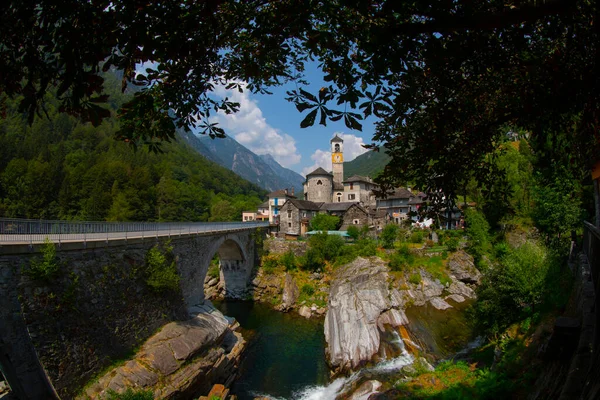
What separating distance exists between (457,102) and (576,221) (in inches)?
1002

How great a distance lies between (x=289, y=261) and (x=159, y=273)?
65.3 ft

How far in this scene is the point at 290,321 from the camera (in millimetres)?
27250

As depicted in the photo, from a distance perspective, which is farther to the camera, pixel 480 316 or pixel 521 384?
pixel 480 316

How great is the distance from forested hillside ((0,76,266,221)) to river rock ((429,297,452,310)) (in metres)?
32.5

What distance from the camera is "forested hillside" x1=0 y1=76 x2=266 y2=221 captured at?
158 feet

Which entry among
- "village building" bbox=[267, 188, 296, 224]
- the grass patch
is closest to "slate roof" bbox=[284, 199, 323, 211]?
"village building" bbox=[267, 188, 296, 224]

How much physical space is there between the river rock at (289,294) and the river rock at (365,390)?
1508cm

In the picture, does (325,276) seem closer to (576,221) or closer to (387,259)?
(387,259)

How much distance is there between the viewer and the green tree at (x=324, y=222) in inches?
1837

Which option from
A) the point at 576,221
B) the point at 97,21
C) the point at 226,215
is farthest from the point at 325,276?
the point at 226,215

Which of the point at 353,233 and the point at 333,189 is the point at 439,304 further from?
the point at 333,189

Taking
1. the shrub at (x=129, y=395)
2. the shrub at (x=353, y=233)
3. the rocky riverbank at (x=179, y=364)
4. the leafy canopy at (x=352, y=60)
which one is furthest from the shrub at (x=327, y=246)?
the leafy canopy at (x=352, y=60)

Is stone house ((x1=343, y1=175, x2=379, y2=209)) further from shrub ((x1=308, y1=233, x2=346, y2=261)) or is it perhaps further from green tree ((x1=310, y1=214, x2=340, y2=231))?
shrub ((x1=308, y1=233, x2=346, y2=261))

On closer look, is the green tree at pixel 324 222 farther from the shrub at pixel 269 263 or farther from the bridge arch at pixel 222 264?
the bridge arch at pixel 222 264
